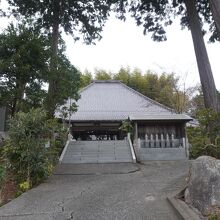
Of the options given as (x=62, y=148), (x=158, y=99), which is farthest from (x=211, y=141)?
(x=158, y=99)

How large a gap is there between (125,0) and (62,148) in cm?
888

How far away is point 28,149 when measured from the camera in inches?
392

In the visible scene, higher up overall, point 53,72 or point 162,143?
point 53,72

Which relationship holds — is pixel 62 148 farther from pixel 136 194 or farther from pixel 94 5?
pixel 136 194

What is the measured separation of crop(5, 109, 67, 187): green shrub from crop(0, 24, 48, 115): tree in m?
3.32

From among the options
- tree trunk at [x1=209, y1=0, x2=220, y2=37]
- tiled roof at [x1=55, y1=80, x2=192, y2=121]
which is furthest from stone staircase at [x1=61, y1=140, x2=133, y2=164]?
tree trunk at [x1=209, y1=0, x2=220, y2=37]

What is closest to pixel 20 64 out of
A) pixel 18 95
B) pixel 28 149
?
pixel 18 95

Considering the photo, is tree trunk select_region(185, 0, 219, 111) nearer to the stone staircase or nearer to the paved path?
the paved path

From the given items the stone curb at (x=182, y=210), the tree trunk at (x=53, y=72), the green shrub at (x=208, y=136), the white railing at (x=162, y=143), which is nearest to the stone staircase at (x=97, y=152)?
the white railing at (x=162, y=143)

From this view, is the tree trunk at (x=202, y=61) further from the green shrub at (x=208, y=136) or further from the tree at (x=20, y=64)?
the tree at (x=20, y=64)

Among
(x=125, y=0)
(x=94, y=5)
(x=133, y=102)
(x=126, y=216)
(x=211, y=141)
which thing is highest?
(x=94, y=5)

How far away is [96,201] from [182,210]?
85.8 inches

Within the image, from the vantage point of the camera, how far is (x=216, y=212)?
5090 mm

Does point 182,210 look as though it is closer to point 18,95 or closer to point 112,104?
point 18,95
